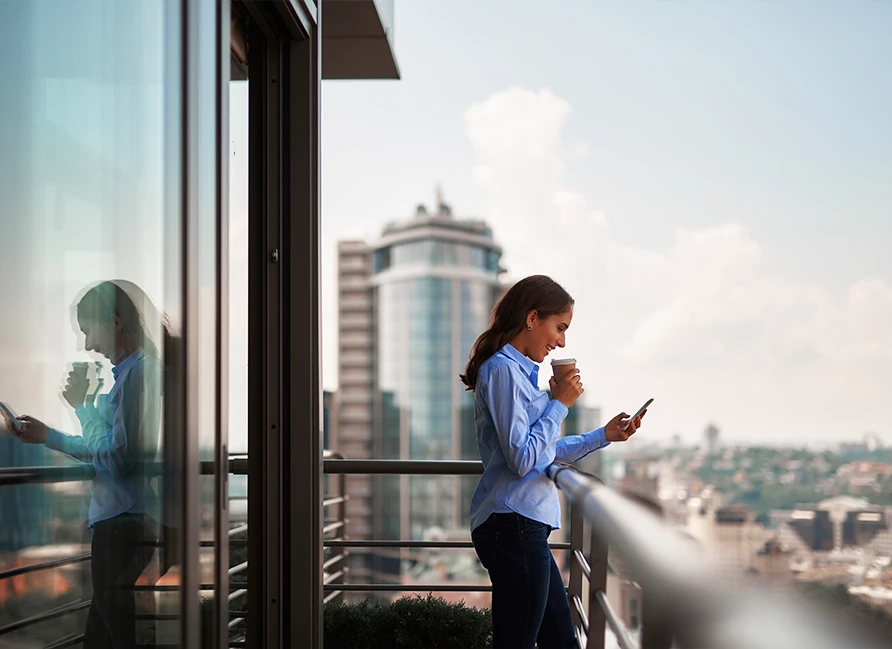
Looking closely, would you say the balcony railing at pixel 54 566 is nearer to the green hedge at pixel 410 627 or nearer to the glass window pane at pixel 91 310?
the glass window pane at pixel 91 310

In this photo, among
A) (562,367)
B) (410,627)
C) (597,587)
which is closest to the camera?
(597,587)

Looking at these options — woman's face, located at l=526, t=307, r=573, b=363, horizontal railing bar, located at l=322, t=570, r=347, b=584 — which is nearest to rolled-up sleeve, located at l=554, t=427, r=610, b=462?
woman's face, located at l=526, t=307, r=573, b=363

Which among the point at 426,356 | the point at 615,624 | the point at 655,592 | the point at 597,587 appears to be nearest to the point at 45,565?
the point at 655,592

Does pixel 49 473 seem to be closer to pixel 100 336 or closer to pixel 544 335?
pixel 100 336

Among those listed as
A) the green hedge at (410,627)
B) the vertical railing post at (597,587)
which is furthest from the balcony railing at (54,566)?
the green hedge at (410,627)

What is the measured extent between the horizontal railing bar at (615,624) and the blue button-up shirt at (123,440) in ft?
2.23

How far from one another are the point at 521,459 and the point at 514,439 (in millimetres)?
43

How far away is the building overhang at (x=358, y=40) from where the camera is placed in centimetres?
325

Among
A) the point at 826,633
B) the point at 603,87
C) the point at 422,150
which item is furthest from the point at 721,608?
the point at 422,150

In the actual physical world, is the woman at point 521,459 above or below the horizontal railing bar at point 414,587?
above

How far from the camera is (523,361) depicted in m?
2.06

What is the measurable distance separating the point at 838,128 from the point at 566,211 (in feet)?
47.4

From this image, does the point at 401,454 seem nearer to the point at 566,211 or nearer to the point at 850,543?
the point at 566,211

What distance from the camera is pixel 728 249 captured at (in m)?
52.8
